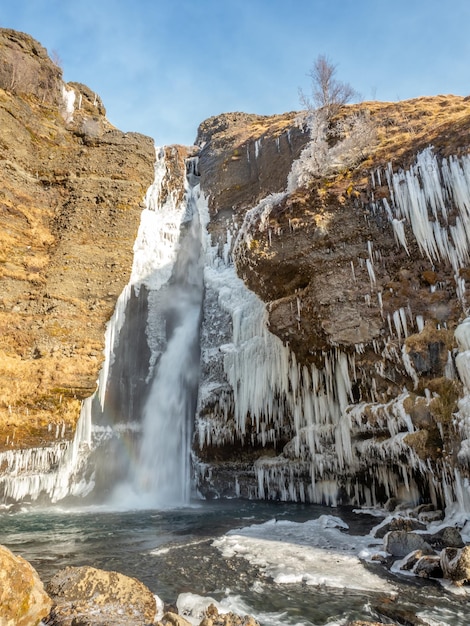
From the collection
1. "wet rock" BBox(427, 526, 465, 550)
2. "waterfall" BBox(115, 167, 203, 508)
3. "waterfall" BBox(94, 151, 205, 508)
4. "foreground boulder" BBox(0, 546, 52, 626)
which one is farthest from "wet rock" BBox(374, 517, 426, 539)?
"waterfall" BBox(94, 151, 205, 508)

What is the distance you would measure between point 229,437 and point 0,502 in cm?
787

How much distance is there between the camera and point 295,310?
41.7 feet

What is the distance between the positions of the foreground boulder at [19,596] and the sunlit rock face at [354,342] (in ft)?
26.1

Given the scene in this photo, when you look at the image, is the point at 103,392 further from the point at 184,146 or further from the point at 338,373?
the point at 184,146

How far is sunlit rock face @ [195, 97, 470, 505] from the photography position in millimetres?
10156

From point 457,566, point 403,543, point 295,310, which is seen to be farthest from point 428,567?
point 295,310

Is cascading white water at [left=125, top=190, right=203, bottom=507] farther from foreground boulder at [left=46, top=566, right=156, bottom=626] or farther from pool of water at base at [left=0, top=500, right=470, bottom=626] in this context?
foreground boulder at [left=46, top=566, right=156, bottom=626]

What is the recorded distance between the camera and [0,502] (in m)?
12.8

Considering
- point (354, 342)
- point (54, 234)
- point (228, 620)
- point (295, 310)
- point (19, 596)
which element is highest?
point (54, 234)

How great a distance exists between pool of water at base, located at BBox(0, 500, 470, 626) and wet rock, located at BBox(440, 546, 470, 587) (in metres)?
0.33

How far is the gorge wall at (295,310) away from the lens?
10.8 metres

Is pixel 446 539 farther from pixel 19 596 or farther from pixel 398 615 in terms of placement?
pixel 19 596

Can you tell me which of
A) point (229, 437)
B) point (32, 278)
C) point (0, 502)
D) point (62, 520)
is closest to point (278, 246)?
point (229, 437)

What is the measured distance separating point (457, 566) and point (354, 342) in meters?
6.80
